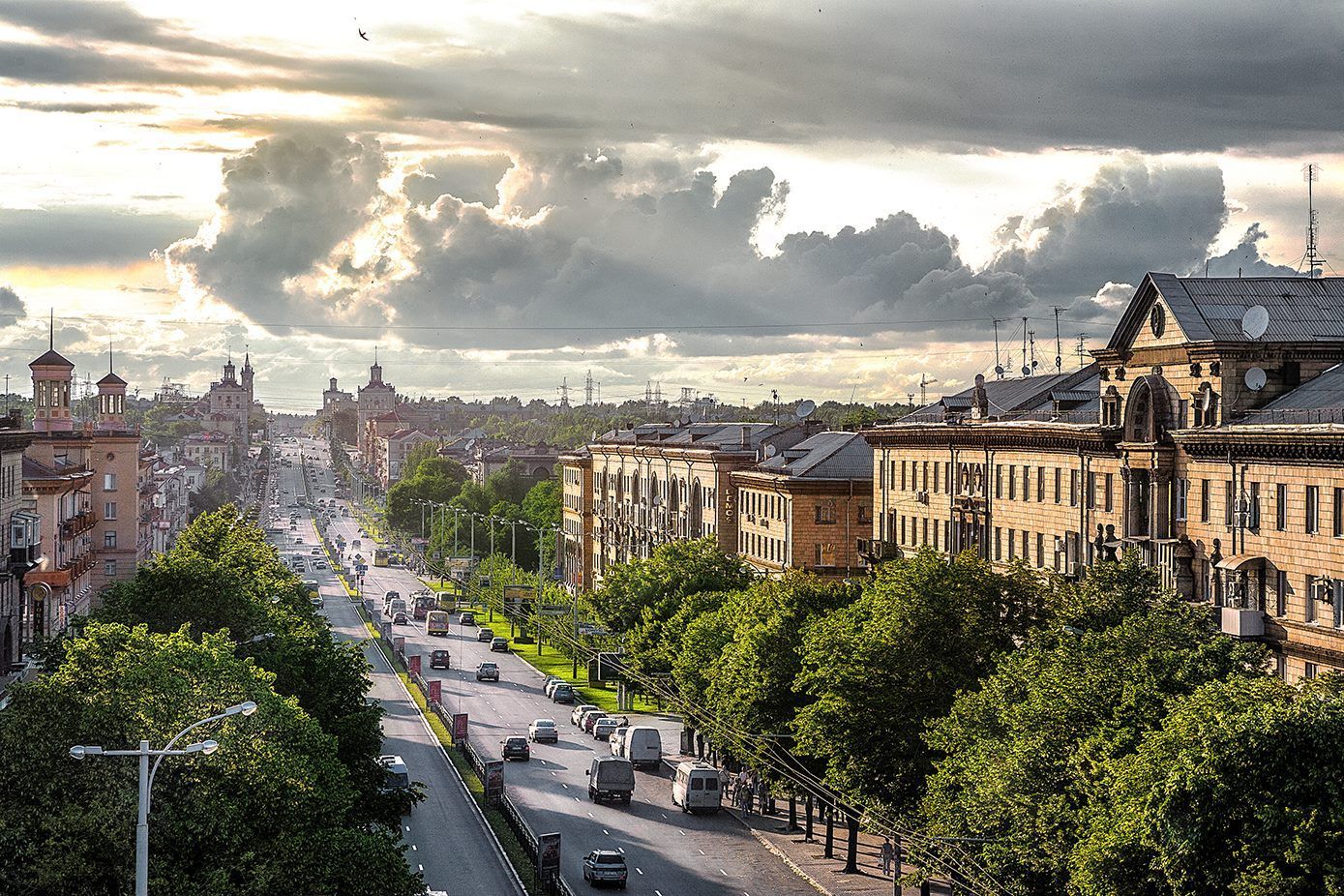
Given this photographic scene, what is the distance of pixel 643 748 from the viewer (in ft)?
316

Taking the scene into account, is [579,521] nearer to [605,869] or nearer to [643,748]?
[643,748]

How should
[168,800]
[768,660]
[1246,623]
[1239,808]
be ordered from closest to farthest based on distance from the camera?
[1239,808], [168,800], [1246,623], [768,660]

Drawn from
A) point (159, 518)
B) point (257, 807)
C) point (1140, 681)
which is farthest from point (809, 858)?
point (159, 518)

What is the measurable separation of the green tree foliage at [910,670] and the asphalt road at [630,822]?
599cm

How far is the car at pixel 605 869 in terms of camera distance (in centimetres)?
6788

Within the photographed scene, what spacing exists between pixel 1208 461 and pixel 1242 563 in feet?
17.8

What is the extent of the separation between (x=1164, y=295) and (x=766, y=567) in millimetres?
52490

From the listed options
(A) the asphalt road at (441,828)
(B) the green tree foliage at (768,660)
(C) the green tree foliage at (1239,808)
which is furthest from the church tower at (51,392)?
(C) the green tree foliage at (1239,808)

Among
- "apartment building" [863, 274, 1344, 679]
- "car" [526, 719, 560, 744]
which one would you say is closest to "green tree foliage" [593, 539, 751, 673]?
"car" [526, 719, 560, 744]

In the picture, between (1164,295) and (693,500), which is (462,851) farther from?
(693,500)

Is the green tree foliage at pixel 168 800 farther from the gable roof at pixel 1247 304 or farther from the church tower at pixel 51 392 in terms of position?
the church tower at pixel 51 392

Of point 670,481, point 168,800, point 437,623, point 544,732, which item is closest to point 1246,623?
point 168,800

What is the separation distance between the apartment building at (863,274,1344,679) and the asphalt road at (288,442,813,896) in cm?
1816

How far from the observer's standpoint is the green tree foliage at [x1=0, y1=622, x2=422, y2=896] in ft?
143
